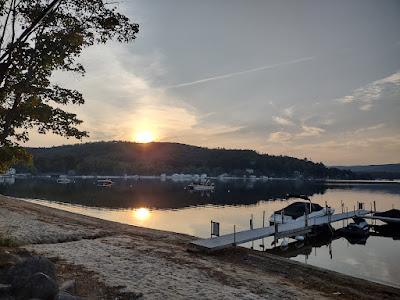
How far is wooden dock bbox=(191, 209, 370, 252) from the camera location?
25.6 m

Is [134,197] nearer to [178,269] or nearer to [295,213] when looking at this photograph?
[295,213]

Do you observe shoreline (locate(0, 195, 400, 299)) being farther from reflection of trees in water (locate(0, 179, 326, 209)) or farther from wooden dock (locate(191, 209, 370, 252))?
reflection of trees in water (locate(0, 179, 326, 209))

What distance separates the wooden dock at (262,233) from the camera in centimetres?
2558

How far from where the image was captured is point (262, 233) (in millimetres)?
34438

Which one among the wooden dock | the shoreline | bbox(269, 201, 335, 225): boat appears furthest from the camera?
bbox(269, 201, 335, 225): boat

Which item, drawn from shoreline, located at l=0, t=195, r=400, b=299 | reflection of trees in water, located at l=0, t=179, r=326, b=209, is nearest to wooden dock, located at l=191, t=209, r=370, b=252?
shoreline, located at l=0, t=195, r=400, b=299

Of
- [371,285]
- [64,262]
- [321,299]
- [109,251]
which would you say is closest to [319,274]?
[371,285]

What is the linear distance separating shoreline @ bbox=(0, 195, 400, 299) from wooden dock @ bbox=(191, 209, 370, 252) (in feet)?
3.15

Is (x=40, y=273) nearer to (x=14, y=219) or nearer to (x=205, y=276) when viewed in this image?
(x=205, y=276)

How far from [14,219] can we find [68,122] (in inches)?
708

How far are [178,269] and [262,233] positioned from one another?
726 inches

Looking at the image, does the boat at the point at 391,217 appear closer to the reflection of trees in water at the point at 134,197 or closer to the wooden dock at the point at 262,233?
the wooden dock at the point at 262,233

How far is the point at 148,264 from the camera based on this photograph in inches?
705

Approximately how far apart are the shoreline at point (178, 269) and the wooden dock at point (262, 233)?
96 centimetres
